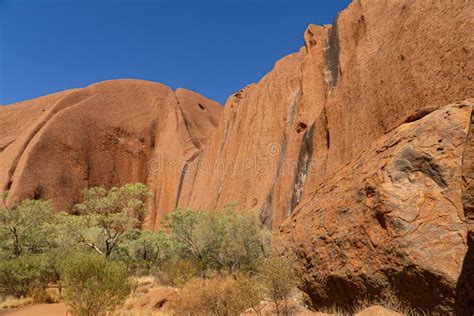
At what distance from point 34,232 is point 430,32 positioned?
81.9 feet

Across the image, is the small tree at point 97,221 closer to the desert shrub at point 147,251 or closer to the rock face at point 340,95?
the desert shrub at point 147,251

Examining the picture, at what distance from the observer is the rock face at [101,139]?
51.7 metres

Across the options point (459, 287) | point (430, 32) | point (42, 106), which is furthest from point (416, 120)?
point (42, 106)

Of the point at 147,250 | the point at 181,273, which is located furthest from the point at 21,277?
the point at 147,250

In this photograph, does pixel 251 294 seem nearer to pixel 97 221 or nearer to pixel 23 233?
pixel 97 221

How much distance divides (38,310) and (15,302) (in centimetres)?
222

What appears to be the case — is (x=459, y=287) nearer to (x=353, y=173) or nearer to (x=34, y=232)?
(x=353, y=173)

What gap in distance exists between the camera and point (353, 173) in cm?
748

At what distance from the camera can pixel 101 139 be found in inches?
2291

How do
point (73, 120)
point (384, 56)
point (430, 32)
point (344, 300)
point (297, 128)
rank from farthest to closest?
point (73, 120) → point (297, 128) → point (384, 56) → point (430, 32) → point (344, 300)

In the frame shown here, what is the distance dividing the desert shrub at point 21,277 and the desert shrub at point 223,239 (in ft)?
25.2

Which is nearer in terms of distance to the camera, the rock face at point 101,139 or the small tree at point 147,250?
the small tree at point 147,250

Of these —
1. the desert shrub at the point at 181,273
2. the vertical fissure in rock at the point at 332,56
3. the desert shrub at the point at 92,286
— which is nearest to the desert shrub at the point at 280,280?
the desert shrub at the point at 92,286

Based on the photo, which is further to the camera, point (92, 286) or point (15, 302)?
point (15, 302)
